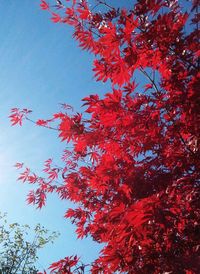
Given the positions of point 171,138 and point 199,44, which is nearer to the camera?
point 171,138

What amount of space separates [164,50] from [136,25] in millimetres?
630

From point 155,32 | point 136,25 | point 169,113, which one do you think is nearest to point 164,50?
point 155,32

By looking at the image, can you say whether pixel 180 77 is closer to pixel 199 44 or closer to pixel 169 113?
pixel 169 113

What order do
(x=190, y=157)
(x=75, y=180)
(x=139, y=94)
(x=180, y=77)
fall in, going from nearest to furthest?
(x=190, y=157)
(x=180, y=77)
(x=139, y=94)
(x=75, y=180)

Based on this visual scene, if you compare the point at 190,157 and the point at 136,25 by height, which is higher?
the point at 136,25

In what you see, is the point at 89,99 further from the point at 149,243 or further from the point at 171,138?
the point at 149,243

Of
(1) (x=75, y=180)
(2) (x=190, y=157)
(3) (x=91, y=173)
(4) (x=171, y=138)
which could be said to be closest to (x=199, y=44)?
(4) (x=171, y=138)

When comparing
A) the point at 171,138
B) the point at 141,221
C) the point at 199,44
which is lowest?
the point at 141,221

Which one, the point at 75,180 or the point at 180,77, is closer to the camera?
the point at 180,77

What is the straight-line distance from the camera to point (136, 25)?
4.45m

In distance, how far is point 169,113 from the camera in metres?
4.45

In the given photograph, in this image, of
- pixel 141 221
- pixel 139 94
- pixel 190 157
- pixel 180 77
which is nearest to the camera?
pixel 141 221

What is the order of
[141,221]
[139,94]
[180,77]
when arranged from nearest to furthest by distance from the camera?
[141,221]
[180,77]
[139,94]

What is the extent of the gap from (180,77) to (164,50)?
0.52 metres
